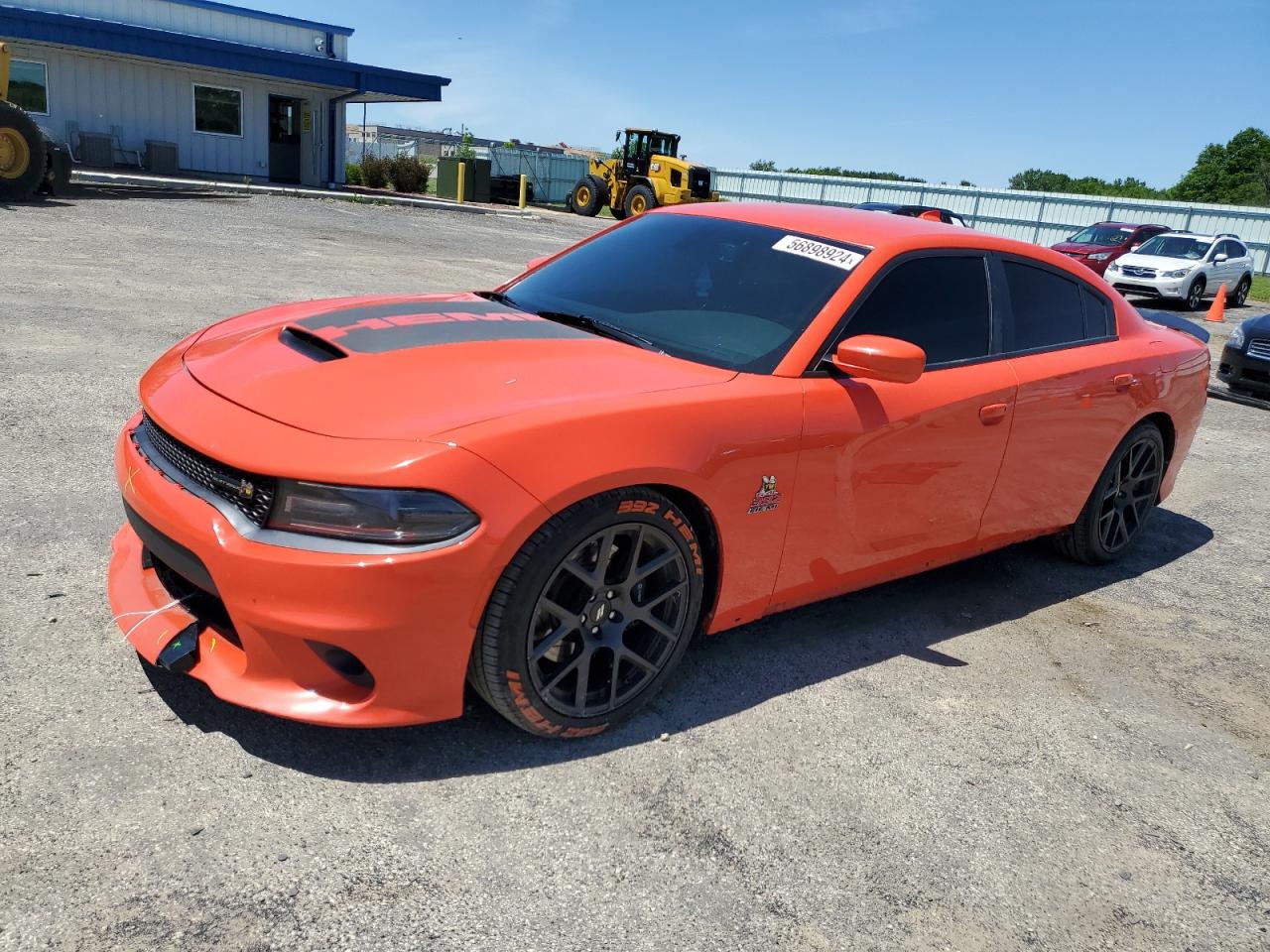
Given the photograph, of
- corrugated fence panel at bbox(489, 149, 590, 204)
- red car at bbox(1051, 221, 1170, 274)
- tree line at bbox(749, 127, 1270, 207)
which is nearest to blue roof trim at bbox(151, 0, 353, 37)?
corrugated fence panel at bbox(489, 149, 590, 204)

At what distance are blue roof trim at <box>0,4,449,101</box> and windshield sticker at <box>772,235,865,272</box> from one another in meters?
25.1

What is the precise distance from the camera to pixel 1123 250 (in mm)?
21297

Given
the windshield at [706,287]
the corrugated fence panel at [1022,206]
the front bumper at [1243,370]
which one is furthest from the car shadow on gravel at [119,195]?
the corrugated fence panel at [1022,206]

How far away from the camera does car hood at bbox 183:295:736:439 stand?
8.53ft

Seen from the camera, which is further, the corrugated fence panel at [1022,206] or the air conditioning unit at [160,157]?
the corrugated fence panel at [1022,206]

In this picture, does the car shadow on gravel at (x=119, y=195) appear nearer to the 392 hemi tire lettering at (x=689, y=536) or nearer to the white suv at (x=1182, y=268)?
the 392 hemi tire lettering at (x=689, y=536)

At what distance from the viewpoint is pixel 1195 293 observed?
19625 millimetres

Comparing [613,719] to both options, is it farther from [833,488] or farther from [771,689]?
[833,488]

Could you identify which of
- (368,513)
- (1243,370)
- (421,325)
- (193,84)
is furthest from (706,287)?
(193,84)

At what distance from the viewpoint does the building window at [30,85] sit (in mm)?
23750

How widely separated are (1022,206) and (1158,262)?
1647 cm

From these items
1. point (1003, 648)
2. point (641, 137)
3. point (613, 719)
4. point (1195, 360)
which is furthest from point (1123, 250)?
point (613, 719)

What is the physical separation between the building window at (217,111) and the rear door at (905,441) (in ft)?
90.6

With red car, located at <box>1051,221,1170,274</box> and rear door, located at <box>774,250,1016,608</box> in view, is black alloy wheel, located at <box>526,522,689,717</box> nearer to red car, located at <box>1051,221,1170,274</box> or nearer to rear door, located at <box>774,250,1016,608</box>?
rear door, located at <box>774,250,1016,608</box>
